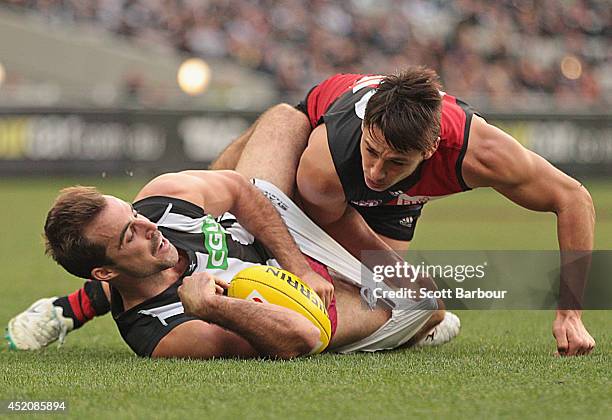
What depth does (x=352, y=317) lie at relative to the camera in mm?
5344

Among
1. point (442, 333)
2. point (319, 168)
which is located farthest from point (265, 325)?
point (442, 333)

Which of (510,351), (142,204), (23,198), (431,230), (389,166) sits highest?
(389,166)

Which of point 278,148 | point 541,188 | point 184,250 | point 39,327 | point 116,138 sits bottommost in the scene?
point 116,138

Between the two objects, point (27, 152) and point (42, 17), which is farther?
point (42, 17)

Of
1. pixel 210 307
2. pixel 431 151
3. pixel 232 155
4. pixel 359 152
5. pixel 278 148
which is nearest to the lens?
pixel 210 307

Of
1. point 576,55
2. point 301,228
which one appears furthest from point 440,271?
point 576,55

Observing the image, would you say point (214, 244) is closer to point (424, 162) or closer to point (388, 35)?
point (424, 162)

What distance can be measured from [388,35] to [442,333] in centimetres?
1607

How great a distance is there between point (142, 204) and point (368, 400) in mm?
1718

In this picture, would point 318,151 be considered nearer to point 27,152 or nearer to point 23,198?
point 23,198

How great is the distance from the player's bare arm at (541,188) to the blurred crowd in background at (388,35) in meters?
14.9

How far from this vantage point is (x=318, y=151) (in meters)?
5.34

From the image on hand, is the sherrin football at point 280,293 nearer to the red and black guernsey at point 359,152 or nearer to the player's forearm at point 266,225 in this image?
the player's forearm at point 266,225

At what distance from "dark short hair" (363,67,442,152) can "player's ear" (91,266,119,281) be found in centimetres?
120
